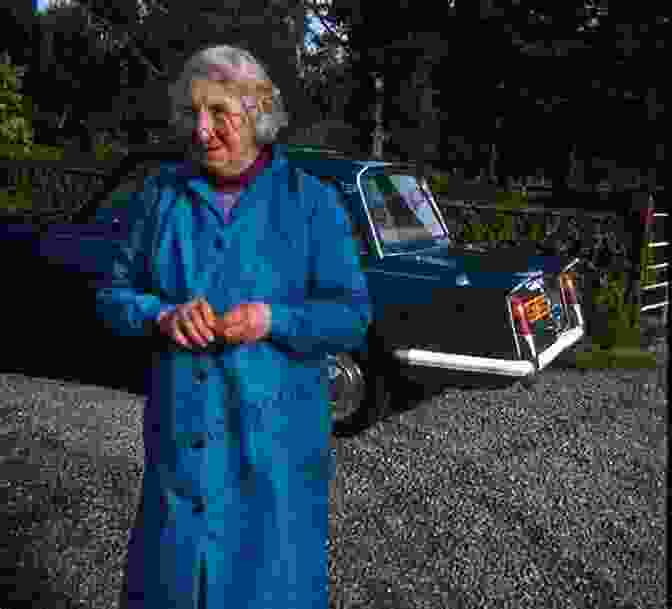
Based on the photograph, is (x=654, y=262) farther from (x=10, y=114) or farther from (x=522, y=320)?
(x=10, y=114)

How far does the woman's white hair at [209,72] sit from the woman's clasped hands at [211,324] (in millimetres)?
437

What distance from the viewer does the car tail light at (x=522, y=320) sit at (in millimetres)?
5117

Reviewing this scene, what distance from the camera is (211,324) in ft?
5.91

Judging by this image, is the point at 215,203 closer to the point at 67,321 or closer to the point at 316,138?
the point at 67,321

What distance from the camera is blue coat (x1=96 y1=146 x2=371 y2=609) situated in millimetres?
1945

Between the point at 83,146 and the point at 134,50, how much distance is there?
6261 mm

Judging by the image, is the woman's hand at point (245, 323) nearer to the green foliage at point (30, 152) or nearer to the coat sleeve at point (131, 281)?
the coat sleeve at point (131, 281)

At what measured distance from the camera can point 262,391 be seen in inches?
77.0

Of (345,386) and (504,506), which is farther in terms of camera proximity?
(345,386)

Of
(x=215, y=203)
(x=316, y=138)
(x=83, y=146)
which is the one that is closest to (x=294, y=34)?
(x=316, y=138)

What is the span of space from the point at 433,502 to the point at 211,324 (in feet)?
9.82

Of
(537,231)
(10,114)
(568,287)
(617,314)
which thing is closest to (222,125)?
(568,287)

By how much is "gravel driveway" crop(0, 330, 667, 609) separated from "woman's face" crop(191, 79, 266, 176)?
212 cm

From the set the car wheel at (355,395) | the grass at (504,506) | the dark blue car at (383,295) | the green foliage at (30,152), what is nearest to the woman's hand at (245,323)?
the grass at (504,506)
